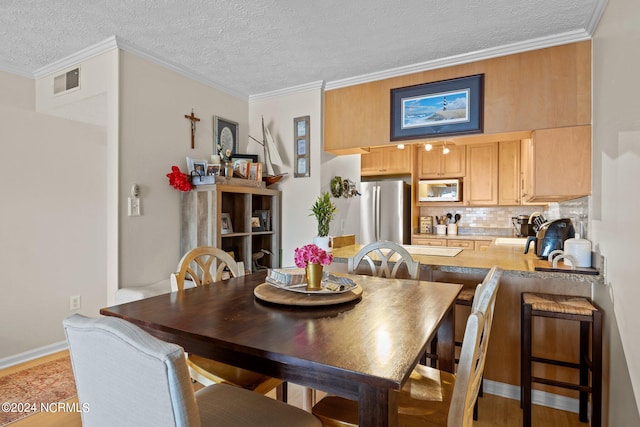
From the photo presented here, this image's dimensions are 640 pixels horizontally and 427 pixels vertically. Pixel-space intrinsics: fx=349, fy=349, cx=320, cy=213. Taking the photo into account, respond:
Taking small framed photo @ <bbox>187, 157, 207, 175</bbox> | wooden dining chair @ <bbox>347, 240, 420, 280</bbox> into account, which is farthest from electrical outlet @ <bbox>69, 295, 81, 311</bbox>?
wooden dining chair @ <bbox>347, 240, 420, 280</bbox>

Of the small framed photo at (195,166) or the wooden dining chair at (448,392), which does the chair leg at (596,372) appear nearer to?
the wooden dining chair at (448,392)

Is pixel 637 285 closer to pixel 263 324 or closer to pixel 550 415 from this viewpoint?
pixel 550 415

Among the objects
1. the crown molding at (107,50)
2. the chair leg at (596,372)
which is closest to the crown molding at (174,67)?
the crown molding at (107,50)

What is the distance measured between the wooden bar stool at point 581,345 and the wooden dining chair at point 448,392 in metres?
0.77

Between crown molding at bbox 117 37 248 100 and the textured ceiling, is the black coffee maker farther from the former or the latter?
crown molding at bbox 117 37 248 100

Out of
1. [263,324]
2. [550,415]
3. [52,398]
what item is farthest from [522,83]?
[52,398]

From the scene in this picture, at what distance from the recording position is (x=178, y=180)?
2.91 m

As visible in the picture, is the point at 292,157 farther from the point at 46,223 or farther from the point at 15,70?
the point at 15,70

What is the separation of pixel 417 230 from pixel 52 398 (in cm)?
455

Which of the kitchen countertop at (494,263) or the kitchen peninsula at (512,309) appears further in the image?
the kitchen peninsula at (512,309)

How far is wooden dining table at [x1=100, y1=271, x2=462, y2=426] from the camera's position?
2.86ft

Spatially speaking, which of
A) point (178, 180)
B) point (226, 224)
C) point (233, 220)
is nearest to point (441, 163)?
point (233, 220)

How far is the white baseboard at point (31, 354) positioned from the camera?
2.55 m

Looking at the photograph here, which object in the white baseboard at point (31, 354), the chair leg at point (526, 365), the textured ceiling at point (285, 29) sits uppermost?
the textured ceiling at point (285, 29)
